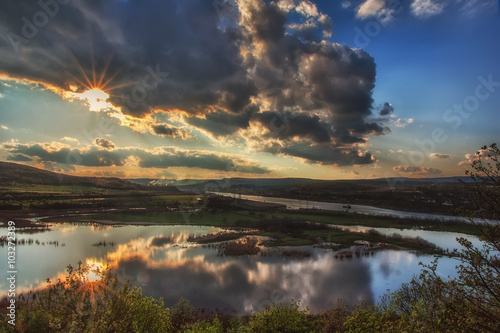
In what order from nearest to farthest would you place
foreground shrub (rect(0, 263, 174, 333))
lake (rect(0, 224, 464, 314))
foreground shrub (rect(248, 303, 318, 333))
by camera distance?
foreground shrub (rect(0, 263, 174, 333)), foreground shrub (rect(248, 303, 318, 333)), lake (rect(0, 224, 464, 314))

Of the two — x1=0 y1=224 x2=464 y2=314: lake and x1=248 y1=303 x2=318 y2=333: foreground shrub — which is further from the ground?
x1=248 y1=303 x2=318 y2=333: foreground shrub

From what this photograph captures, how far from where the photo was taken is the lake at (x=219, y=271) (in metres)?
31.4

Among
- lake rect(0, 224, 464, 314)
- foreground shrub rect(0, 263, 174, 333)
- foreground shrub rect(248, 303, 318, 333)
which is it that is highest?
foreground shrub rect(0, 263, 174, 333)

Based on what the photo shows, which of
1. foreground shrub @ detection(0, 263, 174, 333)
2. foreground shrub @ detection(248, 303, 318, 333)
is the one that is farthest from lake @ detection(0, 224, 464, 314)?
foreground shrub @ detection(0, 263, 174, 333)

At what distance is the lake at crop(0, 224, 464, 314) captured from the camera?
103ft

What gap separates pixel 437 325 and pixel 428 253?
52.4 meters

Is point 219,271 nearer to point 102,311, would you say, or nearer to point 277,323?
point 277,323

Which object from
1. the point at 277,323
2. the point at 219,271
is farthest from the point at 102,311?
the point at 219,271

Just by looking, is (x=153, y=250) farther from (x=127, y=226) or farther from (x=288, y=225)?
(x=288, y=225)

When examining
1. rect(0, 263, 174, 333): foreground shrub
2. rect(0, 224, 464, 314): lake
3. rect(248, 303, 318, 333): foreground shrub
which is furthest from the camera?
rect(0, 224, 464, 314): lake

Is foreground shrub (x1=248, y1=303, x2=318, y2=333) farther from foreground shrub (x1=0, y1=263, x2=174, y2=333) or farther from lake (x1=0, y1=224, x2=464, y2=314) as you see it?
lake (x1=0, y1=224, x2=464, y2=314)

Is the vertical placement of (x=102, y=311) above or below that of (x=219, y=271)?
above

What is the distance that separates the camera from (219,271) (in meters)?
39.6

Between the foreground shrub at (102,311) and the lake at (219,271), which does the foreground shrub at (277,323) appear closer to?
the foreground shrub at (102,311)
